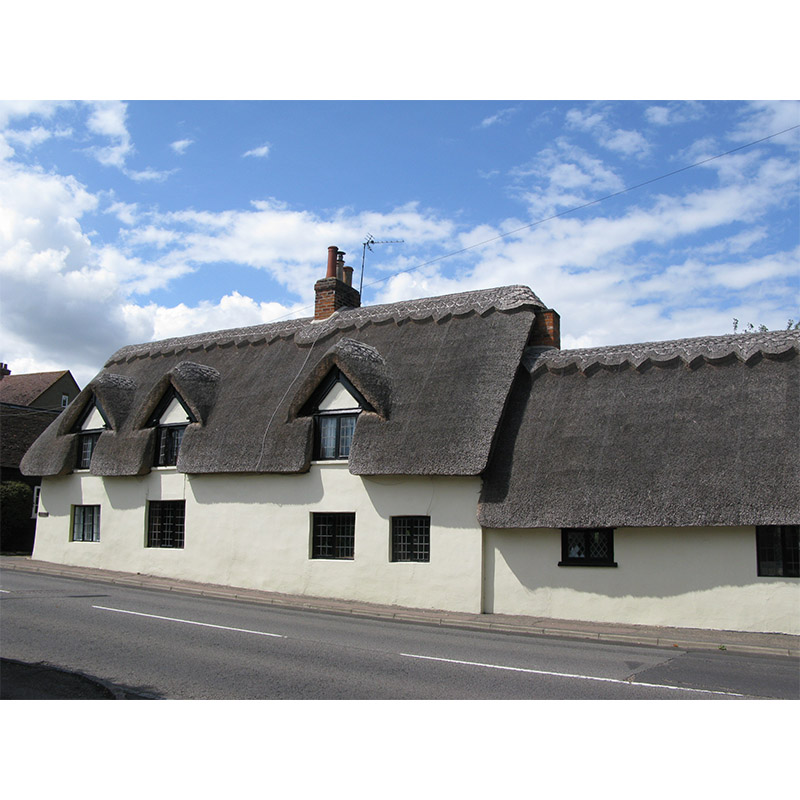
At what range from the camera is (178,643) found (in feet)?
33.0

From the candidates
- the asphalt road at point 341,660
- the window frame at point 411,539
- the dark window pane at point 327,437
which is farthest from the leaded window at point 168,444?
the window frame at point 411,539

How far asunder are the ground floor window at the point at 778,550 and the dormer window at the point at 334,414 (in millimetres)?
9074

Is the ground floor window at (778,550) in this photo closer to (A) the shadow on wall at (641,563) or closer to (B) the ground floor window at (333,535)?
(A) the shadow on wall at (641,563)

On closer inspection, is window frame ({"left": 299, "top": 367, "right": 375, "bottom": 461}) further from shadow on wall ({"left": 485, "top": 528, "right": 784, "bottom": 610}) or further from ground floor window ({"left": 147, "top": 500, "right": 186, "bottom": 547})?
ground floor window ({"left": 147, "top": 500, "right": 186, "bottom": 547})

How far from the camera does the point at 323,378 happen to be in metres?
18.2

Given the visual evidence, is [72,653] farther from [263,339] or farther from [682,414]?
[263,339]

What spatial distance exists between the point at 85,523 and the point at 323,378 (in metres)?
10.6

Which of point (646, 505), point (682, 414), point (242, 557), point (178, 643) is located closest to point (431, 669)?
point (178, 643)

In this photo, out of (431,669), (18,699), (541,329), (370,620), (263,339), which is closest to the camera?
(18,699)

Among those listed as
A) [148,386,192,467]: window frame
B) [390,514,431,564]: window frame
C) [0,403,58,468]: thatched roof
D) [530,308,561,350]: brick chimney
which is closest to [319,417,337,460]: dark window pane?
[390,514,431,564]: window frame

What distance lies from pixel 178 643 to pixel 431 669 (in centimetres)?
374

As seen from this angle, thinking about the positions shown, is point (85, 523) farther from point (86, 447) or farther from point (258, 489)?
point (258, 489)

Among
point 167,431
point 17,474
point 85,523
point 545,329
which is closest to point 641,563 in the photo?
point 545,329

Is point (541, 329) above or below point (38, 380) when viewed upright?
below
